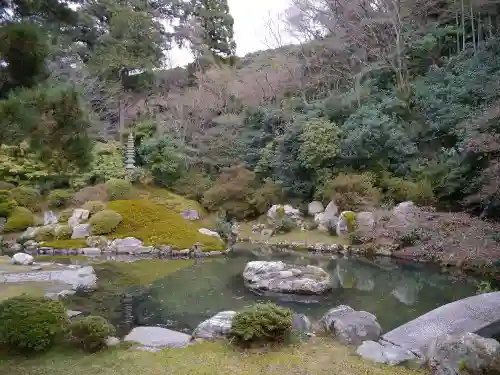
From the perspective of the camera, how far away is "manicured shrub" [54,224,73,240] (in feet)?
46.8

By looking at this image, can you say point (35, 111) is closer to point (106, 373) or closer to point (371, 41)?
point (106, 373)

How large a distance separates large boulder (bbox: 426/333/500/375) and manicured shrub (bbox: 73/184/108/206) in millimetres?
15876

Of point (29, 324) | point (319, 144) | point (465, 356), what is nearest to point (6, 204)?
point (319, 144)

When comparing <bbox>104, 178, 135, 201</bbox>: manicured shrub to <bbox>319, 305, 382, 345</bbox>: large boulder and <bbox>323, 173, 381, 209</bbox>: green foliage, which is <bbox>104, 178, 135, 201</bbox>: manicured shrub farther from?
<bbox>319, 305, 382, 345</bbox>: large boulder

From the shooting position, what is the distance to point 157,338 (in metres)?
5.95

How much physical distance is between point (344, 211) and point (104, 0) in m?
17.7

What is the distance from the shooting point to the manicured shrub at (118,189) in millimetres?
18266

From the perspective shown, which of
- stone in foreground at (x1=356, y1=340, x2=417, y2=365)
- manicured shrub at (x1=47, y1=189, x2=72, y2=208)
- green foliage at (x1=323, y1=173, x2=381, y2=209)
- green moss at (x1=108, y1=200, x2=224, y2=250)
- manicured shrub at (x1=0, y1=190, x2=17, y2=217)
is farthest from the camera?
manicured shrub at (x1=47, y1=189, x2=72, y2=208)

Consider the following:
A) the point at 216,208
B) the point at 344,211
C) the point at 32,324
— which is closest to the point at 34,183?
the point at 216,208

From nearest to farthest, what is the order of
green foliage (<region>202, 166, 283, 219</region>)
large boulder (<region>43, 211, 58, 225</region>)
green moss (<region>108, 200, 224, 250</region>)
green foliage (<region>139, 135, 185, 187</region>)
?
green moss (<region>108, 200, 224, 250</region>)
large boulder (<region>43, 211, 58, 225</region>)
green foliage (<region>202, 166, 283, 219</region>)
green foliage (<region>139, 135, 185, 187</region>)

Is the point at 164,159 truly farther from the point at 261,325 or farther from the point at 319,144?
the point at 261,325

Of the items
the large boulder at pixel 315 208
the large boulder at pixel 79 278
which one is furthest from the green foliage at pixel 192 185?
the large boulder at pixel 79 278

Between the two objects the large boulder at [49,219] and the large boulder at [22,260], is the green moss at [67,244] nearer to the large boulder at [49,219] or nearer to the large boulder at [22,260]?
the large boulder at [49,219]

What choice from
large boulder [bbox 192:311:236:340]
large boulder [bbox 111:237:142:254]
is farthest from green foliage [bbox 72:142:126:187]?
large boulder [bbox 192:311:236:340]
